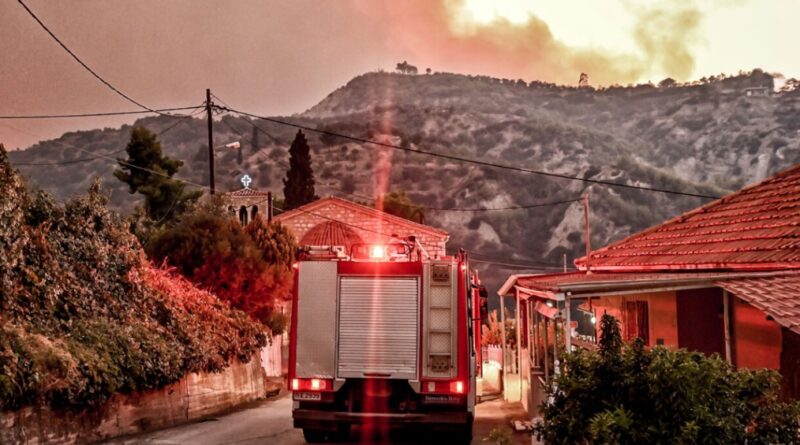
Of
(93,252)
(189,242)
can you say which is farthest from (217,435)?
(189,242)

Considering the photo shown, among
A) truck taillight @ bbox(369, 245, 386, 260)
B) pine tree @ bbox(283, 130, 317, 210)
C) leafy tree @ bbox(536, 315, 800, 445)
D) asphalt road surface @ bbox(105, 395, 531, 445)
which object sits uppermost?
pine tree @ bbox(283, 130, 317, 210)

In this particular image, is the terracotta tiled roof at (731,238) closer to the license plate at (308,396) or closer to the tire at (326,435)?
the tire at (326,435)

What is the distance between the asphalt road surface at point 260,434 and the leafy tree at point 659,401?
23.6 ft

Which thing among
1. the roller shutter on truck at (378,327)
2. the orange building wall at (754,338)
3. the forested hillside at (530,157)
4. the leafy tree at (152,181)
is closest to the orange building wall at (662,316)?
the orange building wall at (754,338)

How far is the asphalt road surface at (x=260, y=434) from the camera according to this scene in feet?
46.2

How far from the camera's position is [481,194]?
4407 inches

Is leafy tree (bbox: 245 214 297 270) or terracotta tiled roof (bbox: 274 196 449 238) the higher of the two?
terracotta tiled roof (bbox: 274 196 449 238)

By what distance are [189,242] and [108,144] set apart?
552ft

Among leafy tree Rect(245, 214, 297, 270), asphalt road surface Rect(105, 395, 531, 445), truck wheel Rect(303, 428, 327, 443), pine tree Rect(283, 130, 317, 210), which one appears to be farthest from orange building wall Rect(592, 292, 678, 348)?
pine tree Rect(283, 130, 317, 210)

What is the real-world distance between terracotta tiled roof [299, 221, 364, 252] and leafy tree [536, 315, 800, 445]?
1607 inches

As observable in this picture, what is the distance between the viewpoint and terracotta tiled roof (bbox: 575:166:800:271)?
14828mm

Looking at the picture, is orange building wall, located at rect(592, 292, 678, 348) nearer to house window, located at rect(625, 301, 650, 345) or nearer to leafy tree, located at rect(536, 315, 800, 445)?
house window, located at rect(625, 301, 650, 345)

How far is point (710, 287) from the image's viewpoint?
14266 mm

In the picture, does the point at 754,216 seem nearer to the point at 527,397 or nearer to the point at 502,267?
the point at 527,397
